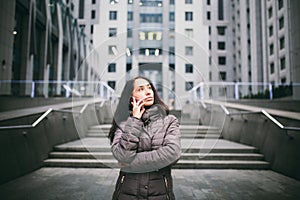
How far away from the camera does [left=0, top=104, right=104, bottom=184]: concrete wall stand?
4028 millimetres

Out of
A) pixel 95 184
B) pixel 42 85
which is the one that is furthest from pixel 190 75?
pixel 42 85

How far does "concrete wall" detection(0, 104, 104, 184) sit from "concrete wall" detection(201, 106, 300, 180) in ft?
13.4

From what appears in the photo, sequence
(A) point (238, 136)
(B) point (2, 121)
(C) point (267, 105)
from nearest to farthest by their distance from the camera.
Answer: (B) point (2, 121)
(A) point (238, 136)
(C) point (267, 105)

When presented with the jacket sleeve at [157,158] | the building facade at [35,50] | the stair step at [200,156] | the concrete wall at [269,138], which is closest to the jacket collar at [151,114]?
the jacket sleeve at [157,158]

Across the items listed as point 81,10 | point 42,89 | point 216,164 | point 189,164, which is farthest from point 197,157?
point 42,89

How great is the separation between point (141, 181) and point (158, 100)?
1.96 feet

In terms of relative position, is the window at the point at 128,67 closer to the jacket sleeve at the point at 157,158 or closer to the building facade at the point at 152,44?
the building facade at the point at 152,44

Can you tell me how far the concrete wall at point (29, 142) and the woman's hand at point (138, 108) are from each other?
3.30 m

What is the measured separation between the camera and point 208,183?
4.14 m

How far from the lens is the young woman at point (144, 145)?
155cm

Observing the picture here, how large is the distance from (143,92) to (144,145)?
362 mm

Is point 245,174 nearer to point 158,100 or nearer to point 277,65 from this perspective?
point 158,100

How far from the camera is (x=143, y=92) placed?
1.65 m

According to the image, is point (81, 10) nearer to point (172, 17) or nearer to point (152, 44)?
point (172, 17)
